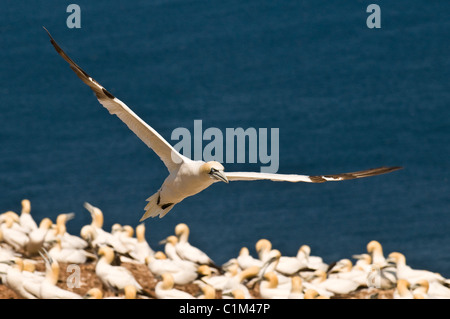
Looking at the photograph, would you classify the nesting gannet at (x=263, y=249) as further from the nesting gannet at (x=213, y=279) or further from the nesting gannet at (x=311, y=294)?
the nesting gannet at (x=311, y=294)

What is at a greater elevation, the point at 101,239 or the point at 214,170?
the point at 214,170

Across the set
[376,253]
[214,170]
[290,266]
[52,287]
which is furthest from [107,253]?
[214,170]

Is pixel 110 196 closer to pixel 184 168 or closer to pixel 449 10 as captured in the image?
pixel 449 10

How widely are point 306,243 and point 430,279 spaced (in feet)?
15.2

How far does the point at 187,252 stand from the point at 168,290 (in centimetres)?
272

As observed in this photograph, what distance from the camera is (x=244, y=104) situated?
2214 cm

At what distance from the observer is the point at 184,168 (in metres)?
10.1

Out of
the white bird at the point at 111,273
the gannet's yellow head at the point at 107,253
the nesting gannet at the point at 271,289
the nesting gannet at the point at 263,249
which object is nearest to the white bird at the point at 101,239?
the gannet's yellow head at the point at 107,253

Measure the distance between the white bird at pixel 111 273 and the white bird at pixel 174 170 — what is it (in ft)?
12.8

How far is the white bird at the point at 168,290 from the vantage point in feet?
46.9

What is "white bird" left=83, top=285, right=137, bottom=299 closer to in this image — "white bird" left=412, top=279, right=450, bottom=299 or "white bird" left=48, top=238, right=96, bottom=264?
"white bird" left=48, top=238, right=96, bottom=264

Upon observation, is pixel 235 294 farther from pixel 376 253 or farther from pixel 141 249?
pixel 376 253

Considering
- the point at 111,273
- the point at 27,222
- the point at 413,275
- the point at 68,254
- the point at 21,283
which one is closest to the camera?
the point at 21,283
